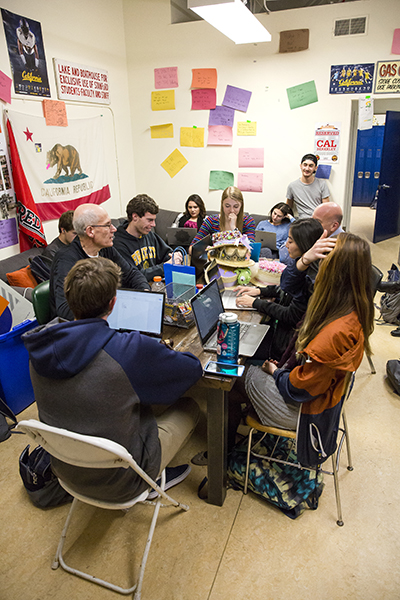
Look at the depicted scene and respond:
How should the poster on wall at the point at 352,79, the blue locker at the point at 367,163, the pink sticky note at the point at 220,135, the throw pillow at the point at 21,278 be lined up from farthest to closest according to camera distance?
1. the blue locker at the point at 367,163
2. the pink sticky note at the point at 220,135
3. the poster on wall at the point at 352,79
4. the throw pillow at the point at 21,278

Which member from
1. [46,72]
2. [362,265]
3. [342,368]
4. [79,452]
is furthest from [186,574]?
[46,72]

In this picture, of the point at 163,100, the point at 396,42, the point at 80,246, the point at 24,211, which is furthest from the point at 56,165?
the point at 396,42

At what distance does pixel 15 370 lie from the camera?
104 inches

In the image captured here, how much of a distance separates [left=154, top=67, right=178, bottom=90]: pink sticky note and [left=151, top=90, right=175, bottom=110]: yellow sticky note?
7 cm

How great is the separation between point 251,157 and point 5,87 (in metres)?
2.84

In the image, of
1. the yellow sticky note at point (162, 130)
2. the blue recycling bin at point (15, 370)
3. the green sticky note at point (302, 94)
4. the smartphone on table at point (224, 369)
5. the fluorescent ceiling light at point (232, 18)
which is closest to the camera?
the smartphone on table at point (224, 369)

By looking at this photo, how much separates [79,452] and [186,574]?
78cm

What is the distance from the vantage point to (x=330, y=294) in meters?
1.59

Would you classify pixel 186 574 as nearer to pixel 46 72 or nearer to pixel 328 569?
pixel 328 569

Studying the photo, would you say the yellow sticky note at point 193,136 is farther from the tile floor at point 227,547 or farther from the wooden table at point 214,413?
the tile floor at point 227,547

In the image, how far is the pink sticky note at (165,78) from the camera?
16.9ft

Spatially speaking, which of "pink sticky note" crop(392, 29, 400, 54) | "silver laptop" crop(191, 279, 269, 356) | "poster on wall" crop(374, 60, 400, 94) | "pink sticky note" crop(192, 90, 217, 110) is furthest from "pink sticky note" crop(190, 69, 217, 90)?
"silver laptop" crop(191, 279, 269, 356)

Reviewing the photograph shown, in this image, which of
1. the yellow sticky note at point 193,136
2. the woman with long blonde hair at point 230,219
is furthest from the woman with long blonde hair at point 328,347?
the yellow sticky note at point 193,136

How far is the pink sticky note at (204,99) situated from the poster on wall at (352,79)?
1.40 metres
